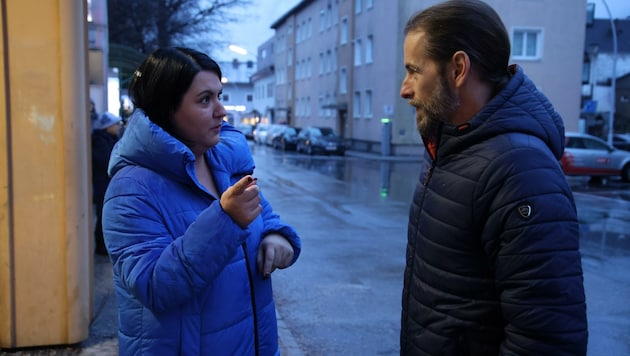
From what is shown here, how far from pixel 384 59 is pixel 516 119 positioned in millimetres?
31090

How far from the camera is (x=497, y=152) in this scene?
152 cm

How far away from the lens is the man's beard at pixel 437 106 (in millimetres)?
1672

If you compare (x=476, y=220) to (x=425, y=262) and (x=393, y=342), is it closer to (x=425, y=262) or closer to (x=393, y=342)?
(x=425, y=262)

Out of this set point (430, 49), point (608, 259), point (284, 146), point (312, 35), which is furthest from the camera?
point (312, 35)

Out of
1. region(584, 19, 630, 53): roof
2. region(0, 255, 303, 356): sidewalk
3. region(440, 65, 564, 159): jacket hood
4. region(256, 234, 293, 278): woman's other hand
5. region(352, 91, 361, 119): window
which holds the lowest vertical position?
region(0, 255, 303, 356): sidewalk

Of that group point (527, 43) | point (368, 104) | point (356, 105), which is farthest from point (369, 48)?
point (527, 43)

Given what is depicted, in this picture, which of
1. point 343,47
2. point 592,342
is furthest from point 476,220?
point 343,47

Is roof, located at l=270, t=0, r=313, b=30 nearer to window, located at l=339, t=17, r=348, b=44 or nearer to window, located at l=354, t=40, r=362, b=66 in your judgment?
window, located at l=339, t=17, r=348, b=44

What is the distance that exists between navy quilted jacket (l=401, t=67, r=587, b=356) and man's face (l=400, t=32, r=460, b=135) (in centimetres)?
6

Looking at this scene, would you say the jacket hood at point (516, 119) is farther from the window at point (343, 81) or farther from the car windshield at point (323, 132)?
the window at point (343, 81)

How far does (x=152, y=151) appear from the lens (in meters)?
1.67

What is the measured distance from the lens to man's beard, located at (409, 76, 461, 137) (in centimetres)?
167

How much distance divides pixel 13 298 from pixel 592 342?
455 centimetres

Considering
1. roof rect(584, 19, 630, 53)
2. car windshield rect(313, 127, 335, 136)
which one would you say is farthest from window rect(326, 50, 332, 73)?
roof rect(584, 19, 630, 53)
